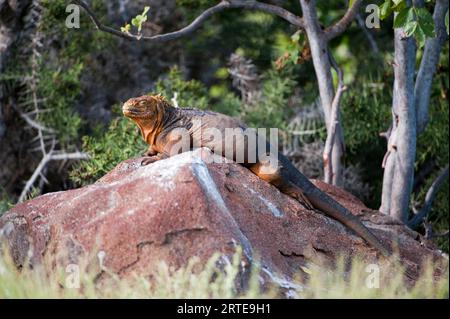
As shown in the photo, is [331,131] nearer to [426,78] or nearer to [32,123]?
[426,78]

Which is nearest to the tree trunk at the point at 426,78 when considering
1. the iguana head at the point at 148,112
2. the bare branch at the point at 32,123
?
the iguana head at the point at 148,112

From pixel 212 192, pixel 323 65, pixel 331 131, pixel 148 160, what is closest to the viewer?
pixel 212 192

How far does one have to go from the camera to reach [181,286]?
6020 mm

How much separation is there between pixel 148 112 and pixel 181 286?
2.82 meters

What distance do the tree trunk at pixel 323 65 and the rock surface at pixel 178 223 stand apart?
10.5 feet

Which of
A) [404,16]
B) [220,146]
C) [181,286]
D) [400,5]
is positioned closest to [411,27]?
[404,16]

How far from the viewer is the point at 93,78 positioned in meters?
16.0

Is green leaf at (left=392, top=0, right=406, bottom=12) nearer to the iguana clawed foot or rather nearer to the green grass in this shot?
the iguana clawed foot

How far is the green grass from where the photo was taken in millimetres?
5996

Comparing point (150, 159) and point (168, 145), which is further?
point (168, 145)

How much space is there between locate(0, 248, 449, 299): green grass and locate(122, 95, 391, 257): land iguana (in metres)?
1.55

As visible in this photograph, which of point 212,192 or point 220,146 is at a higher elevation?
point 220,146
